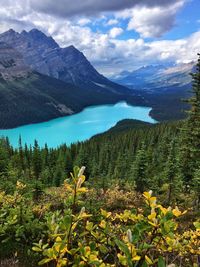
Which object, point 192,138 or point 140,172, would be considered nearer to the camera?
point 192,138

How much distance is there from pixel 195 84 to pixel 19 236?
24887 millimetres

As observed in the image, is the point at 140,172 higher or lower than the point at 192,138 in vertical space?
lower

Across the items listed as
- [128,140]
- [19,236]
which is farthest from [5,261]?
[128,140]

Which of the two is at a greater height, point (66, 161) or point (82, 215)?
point (82, 215)

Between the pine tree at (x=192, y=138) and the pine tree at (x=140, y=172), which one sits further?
the pine tree at (x=140, y=172)

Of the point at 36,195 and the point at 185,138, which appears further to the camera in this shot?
the point at 185,138

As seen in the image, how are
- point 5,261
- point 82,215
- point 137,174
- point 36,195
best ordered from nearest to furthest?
point 82,215 < point 5,261 < point 36,195 < point 137,174

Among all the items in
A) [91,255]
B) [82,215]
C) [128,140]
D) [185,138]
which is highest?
[82,215]

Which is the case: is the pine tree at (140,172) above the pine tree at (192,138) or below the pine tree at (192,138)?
below

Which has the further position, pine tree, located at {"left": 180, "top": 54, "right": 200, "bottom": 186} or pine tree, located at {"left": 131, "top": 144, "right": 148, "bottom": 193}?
pine tree, located at {"left": 131, "top": 144, "right": 148, "bottom": 193}

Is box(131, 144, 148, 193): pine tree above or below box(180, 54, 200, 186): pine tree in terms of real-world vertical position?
below

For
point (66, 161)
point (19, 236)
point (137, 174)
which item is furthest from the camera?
point (66, 161)

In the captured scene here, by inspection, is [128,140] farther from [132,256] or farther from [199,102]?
[132,256]

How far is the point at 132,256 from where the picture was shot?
2744 millimetres
